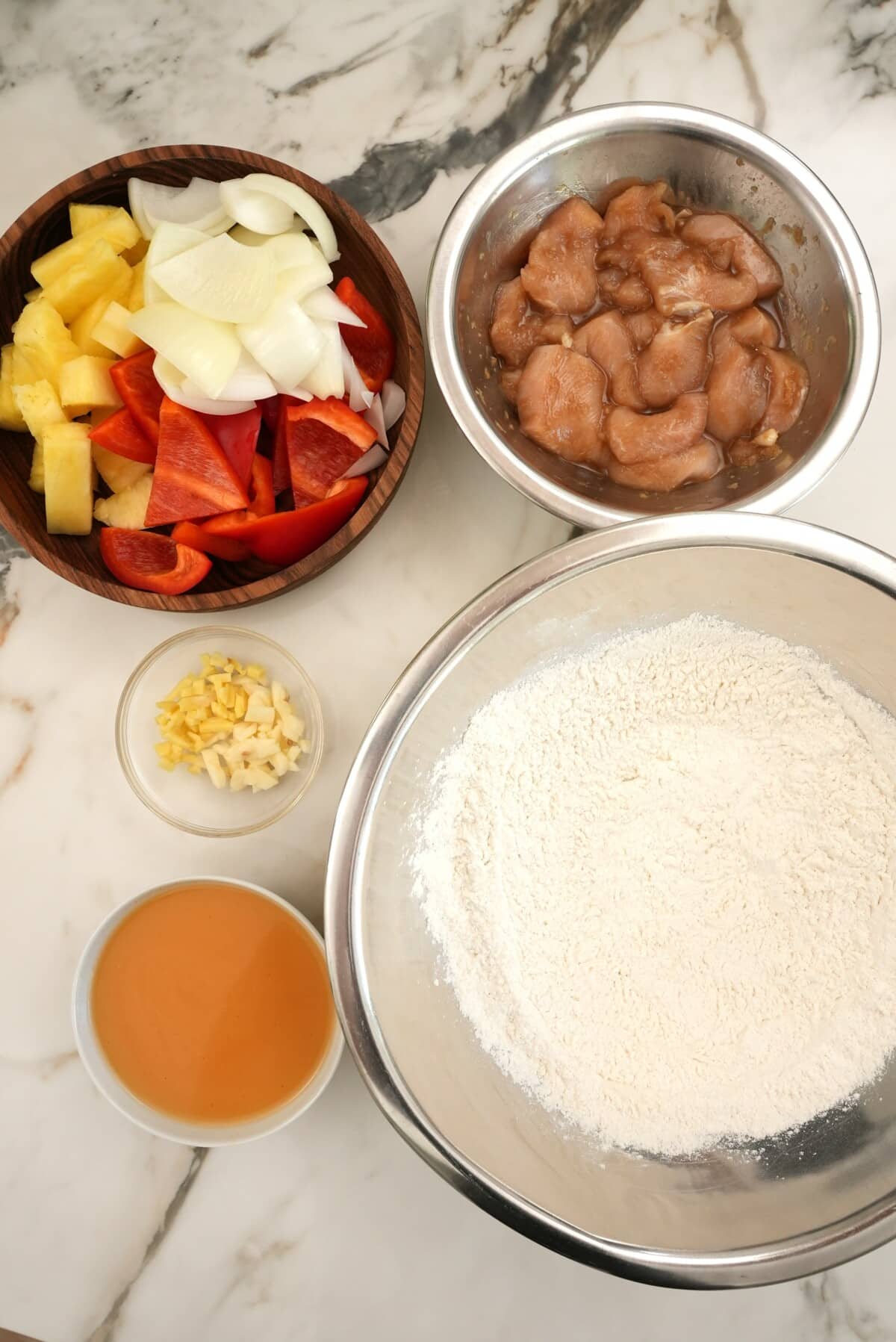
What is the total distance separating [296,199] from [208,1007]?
3.34 ft

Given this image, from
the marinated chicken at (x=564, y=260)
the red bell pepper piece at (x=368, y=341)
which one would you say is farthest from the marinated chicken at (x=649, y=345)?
the red bell pepper piece at (x=368, y=341)

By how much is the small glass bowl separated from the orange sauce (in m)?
0.12

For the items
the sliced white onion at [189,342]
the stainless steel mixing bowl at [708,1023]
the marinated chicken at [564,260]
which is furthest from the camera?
the marinated chicken at [564,260]

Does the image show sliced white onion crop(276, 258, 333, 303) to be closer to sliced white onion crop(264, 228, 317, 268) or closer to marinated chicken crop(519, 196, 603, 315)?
sliced white onion crop(264, 228, 317, 268)

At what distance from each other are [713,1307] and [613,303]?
135 cm

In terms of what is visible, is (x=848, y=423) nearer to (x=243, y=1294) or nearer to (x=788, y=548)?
(x=788, y=548)

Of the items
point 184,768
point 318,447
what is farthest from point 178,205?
point 184,768

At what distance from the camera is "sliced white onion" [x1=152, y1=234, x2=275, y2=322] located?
1.15 meters

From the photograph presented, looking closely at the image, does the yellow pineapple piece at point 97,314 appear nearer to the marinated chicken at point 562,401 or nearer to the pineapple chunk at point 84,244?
the pineapple chunk at point 84,244

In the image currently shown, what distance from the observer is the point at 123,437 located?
1203mm

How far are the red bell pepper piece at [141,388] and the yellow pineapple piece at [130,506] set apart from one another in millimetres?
→ 64

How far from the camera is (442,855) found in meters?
1.14

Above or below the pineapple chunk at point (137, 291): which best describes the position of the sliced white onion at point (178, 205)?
above

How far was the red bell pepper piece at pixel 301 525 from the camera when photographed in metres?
1.16
